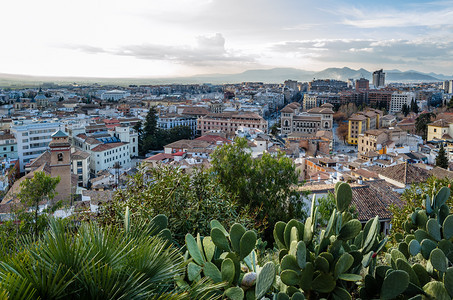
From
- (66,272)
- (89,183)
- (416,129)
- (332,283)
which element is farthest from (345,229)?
(416,129)

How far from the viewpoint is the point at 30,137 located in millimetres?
27844

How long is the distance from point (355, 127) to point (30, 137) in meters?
30.6

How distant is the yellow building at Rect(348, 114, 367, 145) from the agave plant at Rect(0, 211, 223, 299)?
4001 centimetres

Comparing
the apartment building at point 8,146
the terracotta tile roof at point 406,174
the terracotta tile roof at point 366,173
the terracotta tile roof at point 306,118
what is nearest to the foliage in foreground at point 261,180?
the terracotta tile roof at point 406,174

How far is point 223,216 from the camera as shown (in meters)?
4.46

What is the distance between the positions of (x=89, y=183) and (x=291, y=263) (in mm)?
22184

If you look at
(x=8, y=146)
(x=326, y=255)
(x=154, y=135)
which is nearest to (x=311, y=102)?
(x=154, y=135)

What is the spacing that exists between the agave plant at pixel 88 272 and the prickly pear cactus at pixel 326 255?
1.94 ft

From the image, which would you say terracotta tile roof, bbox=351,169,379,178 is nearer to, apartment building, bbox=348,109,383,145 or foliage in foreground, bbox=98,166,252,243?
foliage in foreground, bbox=98,166,252,243

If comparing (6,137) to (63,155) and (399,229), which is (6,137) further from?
(399,229)

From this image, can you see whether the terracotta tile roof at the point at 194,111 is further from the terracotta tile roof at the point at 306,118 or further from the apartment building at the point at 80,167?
the apartment building at the point at 80,167

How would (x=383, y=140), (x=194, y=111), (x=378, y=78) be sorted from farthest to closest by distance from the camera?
(x=378, y=78) < (x=194, y=111) < (x=383, y=140)

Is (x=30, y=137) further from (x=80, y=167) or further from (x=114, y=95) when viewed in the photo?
(x=114, y=95)

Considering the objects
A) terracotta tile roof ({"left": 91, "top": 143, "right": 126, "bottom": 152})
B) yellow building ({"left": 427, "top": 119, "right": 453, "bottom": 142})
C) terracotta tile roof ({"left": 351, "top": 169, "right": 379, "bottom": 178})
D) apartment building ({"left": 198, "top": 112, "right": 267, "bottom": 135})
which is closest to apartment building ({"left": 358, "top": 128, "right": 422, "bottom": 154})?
yellow building ({"left": 427, "top": 119, "right": 453, "bottom": 142})
